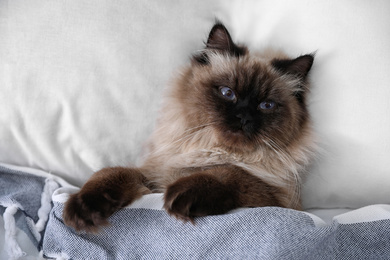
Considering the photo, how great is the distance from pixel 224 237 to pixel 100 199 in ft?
1.35

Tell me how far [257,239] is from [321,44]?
861 millimetres

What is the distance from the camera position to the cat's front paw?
113 cm

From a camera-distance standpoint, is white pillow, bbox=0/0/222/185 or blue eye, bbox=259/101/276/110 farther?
white pillow, bbox=0/0/222/185

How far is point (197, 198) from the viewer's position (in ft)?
3.76

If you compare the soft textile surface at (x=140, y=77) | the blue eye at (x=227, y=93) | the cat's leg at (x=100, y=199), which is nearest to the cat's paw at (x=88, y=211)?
the cat's leg at (x=100, y=199)

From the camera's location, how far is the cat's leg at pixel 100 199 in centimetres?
118

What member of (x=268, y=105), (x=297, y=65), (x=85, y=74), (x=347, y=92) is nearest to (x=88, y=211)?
(x=85, y=74)

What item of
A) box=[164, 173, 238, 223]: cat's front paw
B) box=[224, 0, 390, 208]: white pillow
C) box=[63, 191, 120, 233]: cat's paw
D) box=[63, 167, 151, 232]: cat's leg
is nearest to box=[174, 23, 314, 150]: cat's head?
box=[224, 0, 390, 208]: white pillow

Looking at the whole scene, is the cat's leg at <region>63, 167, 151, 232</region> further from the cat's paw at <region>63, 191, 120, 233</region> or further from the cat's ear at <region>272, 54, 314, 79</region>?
the cat's ear at <region>272, 54, 314, 79</region>

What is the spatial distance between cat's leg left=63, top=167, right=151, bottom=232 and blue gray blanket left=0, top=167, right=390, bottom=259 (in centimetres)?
5

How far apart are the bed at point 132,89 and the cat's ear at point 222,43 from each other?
0.16m

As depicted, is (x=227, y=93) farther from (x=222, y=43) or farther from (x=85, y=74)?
(x=85, y=74)

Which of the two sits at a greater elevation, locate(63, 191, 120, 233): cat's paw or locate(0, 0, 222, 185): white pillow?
locate(0, 0, 222, 185): white pillow

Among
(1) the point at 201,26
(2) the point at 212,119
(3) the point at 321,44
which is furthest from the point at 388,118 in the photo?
(1) the point at 201,26
